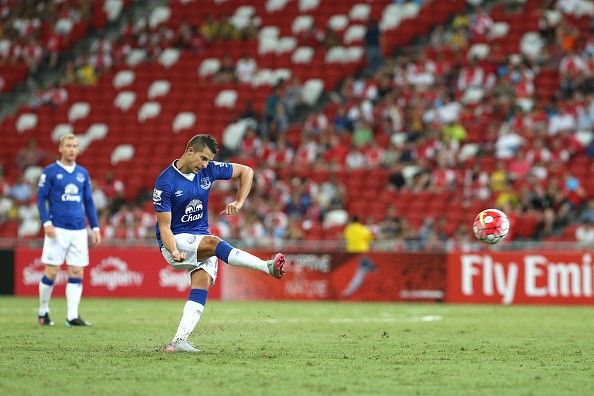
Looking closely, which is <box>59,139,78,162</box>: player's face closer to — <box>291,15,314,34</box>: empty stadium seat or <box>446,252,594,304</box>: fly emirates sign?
<box>446,252,594,304</box>: fly emirates sign

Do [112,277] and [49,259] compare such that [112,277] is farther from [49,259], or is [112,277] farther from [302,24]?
[302,24]

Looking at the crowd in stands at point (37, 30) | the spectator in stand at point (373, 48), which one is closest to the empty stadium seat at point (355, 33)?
the spectator in stand at point (373, 48)

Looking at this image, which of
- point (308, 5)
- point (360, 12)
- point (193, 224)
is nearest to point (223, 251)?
point (193, 224)

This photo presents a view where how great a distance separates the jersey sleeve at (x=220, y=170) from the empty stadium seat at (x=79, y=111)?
80.1 feet

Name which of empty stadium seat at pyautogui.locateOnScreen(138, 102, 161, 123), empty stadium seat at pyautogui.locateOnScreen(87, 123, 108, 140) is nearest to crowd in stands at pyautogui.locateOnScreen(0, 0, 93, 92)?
empty stadium seat at pyautogui.locateOnScreen(87, 123, 108, 140)

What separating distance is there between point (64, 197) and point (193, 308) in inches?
213

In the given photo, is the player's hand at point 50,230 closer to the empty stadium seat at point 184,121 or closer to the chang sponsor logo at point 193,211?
the chang sponsor logo at point 193,211

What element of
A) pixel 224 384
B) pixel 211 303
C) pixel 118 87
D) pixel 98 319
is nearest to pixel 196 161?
pixel 224 384

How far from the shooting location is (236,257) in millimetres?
12523

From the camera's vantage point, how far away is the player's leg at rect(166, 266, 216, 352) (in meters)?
A: 12.6

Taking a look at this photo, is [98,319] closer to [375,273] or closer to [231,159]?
[375,273]

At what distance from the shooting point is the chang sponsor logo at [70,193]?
17.3m

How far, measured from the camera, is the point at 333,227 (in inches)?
1142

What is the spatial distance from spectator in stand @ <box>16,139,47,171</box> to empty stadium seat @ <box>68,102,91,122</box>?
1.88 metres
